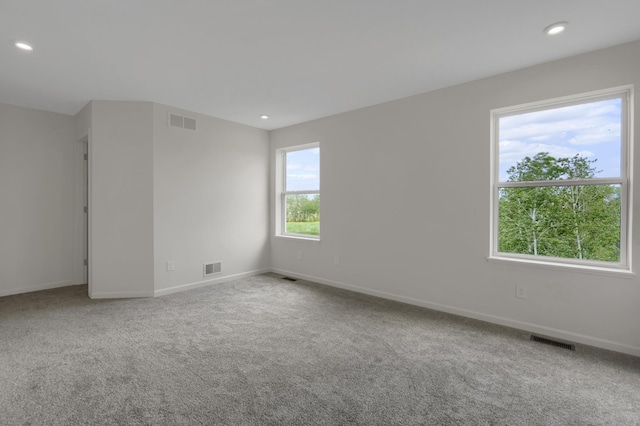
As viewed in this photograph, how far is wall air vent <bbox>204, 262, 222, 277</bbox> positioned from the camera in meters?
4.54

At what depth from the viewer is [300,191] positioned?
17.0ft

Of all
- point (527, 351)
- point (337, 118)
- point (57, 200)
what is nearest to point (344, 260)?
point (337, 118)

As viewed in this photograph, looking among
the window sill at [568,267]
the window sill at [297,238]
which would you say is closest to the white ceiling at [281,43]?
the window sill at [568,267]

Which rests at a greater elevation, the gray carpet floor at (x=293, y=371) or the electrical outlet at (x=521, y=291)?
the electrical outlet at (x=521, y=291)

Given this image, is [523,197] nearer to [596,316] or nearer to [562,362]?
[596,316]

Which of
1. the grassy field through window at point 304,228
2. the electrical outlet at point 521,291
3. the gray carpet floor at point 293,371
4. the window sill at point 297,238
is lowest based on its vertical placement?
the gray carpet floor at point 293,371

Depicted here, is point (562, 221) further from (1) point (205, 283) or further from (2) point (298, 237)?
(1) point (205, 283)

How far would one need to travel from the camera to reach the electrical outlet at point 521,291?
297 centimetres

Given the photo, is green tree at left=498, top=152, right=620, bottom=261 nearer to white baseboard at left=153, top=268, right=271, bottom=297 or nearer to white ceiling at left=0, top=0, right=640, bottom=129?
white ceiling at left=0, top=0, right=640, bottom=129

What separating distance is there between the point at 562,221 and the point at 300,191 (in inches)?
139

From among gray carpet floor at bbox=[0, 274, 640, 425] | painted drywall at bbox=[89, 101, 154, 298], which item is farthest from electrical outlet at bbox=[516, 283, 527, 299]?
painted drywall at bbox=[89, 101, 154, 298]

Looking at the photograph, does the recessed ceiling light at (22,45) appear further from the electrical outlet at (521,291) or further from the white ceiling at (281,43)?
the electrical outlet at (521,291)

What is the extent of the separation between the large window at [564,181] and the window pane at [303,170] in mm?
2609

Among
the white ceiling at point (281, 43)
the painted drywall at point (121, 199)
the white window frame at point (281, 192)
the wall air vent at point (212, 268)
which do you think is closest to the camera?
the white ceiling at point (281, 43)
